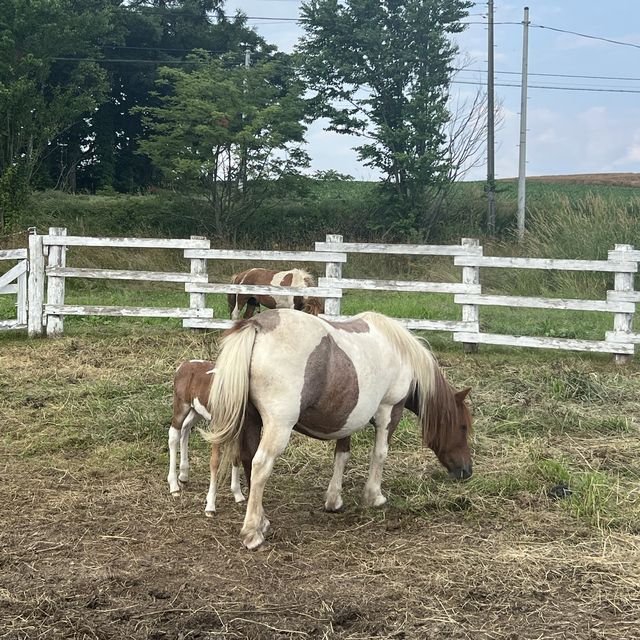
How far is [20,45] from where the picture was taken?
22516 millimetres

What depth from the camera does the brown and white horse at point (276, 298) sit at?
10.7 meters

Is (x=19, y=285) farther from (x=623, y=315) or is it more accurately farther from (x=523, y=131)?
(x=523, y=131)

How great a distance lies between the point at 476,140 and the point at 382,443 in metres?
19.5

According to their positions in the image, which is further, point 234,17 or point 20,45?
point 234,17

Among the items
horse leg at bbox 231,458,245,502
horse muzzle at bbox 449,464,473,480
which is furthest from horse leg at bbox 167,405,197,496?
horse muzzle at bbox 449,464,473,480

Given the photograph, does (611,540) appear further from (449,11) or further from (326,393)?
(449,11)

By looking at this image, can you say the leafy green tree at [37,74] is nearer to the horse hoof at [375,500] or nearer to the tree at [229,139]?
the tree at [229,139]

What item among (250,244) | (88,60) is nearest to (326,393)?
(250,244)

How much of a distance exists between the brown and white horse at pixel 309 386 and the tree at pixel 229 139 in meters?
15.9

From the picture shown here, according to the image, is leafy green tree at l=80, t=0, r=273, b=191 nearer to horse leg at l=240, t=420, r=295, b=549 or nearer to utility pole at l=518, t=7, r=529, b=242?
utility pole at l=518, t=7, r=529, b=242

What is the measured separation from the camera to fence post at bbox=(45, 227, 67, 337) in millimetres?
10109

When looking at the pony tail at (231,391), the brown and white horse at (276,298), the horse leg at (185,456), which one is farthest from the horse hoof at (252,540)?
the brown and white horse at (276,298)

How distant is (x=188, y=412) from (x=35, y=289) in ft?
19.1

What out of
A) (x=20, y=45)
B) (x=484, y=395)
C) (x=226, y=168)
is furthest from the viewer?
(x=20, y=45)
